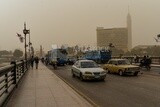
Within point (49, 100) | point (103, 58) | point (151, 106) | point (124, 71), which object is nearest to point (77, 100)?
point (49, 100)

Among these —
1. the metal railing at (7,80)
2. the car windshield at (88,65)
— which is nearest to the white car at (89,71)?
the car windshield at (88,65)

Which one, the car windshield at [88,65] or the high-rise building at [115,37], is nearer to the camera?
the car windshield at [88,65]

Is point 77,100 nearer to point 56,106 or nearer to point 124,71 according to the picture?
point 56,106

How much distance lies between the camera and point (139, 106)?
12.7 metres

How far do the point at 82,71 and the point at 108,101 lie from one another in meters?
11.7

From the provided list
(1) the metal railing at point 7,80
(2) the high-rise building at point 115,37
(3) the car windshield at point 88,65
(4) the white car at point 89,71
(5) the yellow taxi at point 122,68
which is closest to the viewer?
(1) the metal railing at point 7,80

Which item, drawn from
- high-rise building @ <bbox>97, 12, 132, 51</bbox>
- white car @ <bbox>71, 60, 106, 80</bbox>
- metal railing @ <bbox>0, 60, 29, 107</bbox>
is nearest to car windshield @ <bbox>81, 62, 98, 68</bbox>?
white car @ <bbox>71, 60, 106, 80</bbox>

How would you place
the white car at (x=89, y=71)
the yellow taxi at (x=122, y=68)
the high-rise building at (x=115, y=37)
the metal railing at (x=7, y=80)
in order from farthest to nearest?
the high-rise building at (x=115, y=37) → the yellow taxi at (x=122, y=68) → the white car at (x=89, y=71) → the metal railing at (x=7, y=80)

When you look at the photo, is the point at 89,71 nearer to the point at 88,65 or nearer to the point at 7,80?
the point at 88,65

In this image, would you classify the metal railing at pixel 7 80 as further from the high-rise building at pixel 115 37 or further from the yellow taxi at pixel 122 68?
the high-rise building at pixel 115 37

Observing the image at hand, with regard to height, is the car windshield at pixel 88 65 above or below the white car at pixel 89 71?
above

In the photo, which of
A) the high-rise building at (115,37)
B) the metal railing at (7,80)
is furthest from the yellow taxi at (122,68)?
the high-rise building at (115,37)

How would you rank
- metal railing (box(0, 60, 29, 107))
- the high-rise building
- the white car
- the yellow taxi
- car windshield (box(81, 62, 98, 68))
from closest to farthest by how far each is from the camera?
metal railing (box(0, 60, 29, 107)) < the white car < car windshield (box(81, 62, 98, 68)) < the yellow taxi < the high-rise building

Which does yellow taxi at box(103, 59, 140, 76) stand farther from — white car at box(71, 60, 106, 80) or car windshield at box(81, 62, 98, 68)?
white car at box(71, 60, 106, 80)
